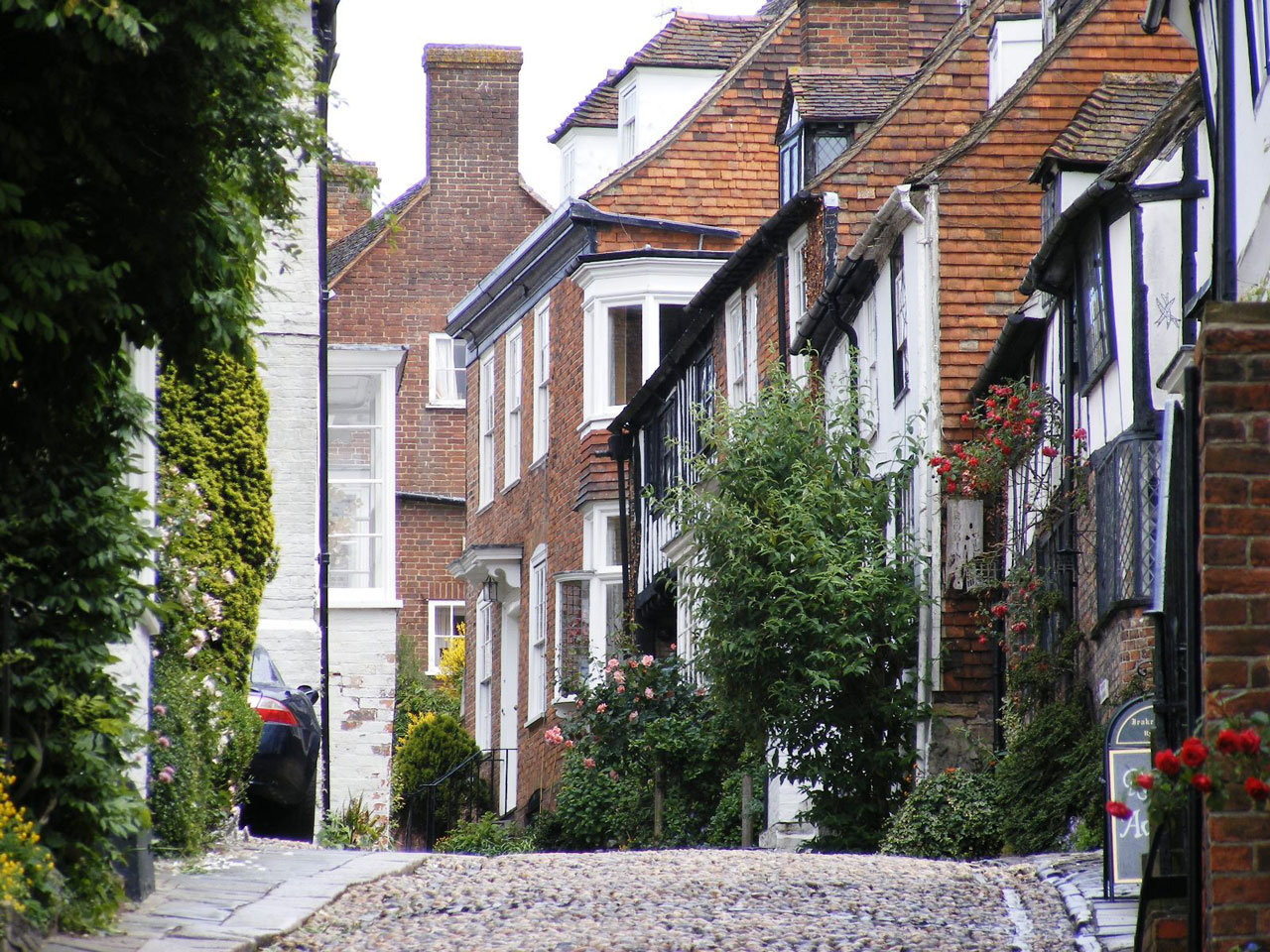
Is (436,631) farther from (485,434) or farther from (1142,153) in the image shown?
(1142,153)

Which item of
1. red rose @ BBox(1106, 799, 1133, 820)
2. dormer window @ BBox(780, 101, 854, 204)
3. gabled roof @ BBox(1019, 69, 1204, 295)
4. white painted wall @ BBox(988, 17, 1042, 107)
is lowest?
red rose @ BBox(1106, 799, 1133, 820)

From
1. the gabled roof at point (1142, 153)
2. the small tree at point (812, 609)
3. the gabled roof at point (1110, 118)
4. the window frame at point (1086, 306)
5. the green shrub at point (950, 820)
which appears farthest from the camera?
the small tree at point (812, 609)

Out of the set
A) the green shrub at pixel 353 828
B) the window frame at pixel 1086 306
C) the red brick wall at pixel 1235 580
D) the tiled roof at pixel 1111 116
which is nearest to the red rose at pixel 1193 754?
the red brick wall at pixel 1235 580

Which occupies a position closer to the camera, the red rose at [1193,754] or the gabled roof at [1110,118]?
the red rose at [1193,754]

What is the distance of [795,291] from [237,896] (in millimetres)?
13715

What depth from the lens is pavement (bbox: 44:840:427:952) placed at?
8664mm

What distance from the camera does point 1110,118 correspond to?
17.9 meters

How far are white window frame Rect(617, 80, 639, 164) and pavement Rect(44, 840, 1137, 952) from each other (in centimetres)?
1979

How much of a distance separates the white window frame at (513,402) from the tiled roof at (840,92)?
812 cm

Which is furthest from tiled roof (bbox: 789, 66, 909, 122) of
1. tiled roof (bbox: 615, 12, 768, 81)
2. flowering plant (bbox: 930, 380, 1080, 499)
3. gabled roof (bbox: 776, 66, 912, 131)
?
tiled roof (bbox: 615, 12, 768, 81)

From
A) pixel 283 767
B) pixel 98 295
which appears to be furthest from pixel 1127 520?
pixel 98 295

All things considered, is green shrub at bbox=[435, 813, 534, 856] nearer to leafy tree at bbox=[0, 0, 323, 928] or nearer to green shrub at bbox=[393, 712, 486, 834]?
green shrub at bbox=[393, 712, 486, 834]

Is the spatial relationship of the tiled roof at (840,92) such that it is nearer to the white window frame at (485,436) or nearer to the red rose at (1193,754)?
the white window frame at (485,436)

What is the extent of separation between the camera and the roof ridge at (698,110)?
1116 inches
